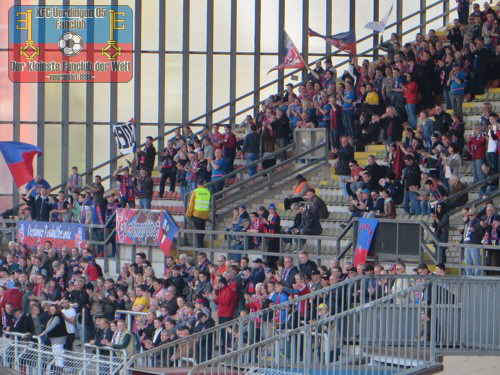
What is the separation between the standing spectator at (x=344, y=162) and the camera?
26734 millimetres

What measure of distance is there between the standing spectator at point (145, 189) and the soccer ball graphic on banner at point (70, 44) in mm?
14283

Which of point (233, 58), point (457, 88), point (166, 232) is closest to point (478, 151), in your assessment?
point (457, 88)

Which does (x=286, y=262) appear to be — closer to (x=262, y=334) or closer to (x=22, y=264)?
(x=262, y=334)

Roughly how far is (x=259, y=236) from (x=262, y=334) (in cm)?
690

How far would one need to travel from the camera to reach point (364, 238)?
74.1 feet

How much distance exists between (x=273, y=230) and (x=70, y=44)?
804 inches

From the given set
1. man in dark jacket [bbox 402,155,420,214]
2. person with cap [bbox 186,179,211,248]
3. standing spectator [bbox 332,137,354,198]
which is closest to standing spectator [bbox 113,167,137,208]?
person with cap [bbox 186,179,211,248]

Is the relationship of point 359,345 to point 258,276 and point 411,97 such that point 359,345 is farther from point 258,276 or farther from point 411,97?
point 411,97

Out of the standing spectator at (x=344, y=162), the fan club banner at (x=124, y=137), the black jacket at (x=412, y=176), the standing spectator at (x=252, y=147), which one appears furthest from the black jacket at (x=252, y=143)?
the black jacket at (x=412, y=176)

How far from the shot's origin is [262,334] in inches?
711

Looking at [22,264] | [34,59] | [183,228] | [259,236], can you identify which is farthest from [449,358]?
[34,59]

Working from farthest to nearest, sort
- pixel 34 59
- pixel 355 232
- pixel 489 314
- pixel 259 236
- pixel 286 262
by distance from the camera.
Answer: pixel 34 59 < pixel 259 236 < pixel 355 232 < pixel 286 262 < pixel 489 314

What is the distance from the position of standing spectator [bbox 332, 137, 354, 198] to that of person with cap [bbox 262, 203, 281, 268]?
2.05 meters

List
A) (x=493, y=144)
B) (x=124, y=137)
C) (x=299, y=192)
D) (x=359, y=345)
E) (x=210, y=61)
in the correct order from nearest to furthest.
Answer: (x=359, y=345) → (x=493, y=144) → (x=299, y=192) → (x=124, y=137) → (x=210, y=61)
